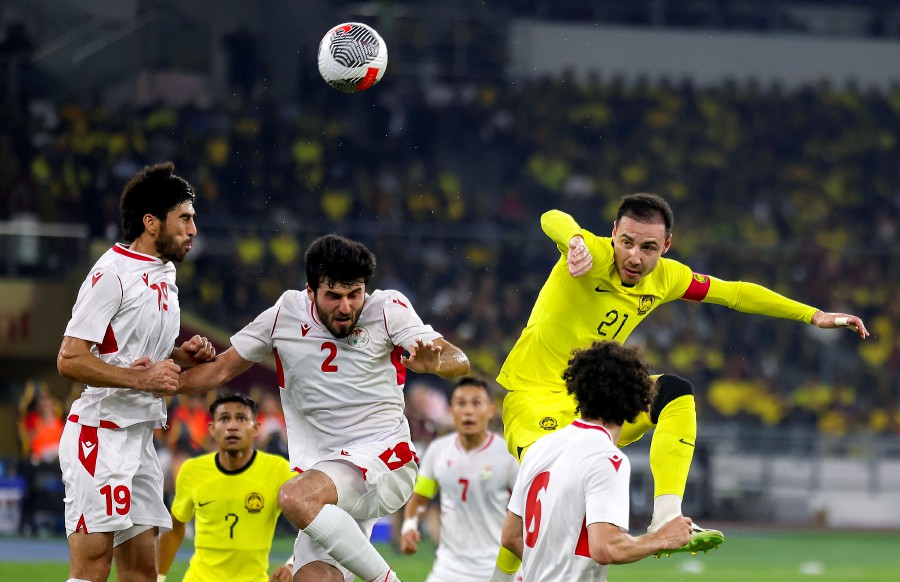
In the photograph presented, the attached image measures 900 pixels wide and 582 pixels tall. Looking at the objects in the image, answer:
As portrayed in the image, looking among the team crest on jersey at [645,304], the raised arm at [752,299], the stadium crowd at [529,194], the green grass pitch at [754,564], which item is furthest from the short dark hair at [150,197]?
the stadium crowd at [529,194]

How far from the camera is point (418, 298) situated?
2247 cm

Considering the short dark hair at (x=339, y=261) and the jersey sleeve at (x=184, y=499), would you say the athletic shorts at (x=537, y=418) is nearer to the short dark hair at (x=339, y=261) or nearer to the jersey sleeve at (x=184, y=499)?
the short dark hair at (x=339, y=261)

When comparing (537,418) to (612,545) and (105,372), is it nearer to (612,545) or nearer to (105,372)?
(612,545)

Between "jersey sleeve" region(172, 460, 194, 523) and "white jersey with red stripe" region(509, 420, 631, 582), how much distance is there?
363 centimetres

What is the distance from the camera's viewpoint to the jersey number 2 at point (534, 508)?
5.50 m

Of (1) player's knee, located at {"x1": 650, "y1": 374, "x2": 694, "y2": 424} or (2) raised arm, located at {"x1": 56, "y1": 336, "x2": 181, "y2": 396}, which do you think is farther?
(1) player's knee, located at {"x1": 650, "y1": 374, "x2": 694, "y2": 424}

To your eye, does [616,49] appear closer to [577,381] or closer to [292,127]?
[292,127]

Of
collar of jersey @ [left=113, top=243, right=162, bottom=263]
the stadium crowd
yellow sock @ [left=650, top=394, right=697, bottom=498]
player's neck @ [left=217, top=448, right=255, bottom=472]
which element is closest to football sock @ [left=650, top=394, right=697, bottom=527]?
yellow sock @ [left=650, top=394, right=697, bottom=498]

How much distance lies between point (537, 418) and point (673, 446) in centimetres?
76

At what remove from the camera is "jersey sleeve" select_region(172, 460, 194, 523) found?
859 cm

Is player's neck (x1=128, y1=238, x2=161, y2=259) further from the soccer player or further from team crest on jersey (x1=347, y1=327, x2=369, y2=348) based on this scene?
the soccer player

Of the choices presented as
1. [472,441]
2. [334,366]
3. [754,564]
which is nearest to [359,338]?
[334,366]

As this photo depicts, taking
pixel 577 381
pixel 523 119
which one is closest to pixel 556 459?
pixel 577 381

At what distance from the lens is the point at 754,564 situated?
1647 centimetres
